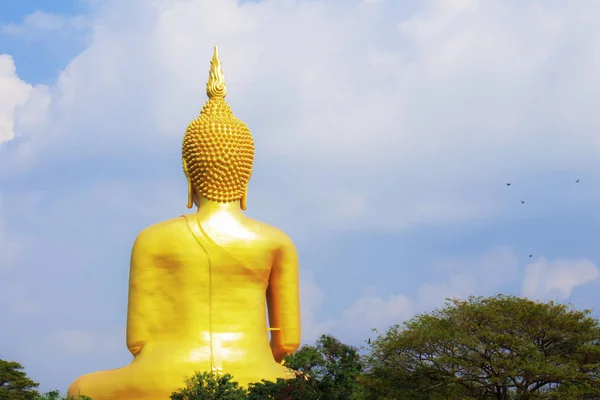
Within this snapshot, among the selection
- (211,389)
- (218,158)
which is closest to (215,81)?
(218,158)

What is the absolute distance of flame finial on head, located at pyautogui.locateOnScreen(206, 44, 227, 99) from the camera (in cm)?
1981

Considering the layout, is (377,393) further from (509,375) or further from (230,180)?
(230,180)

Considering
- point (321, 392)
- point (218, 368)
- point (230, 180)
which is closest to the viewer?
point (321, 392)

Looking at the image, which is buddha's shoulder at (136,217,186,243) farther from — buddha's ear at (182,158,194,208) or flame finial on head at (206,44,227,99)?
flame finial on head at (206,44,227,99)

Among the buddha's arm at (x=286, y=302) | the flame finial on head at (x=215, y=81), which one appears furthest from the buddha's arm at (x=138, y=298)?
the flame finial on head at (x=215, y=81)

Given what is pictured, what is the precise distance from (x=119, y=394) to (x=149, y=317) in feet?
5.05

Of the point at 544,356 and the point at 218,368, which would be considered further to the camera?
the point at 544,356

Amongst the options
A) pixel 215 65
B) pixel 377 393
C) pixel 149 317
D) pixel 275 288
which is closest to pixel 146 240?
pixel 149 317

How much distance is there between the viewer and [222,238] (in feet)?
59.6

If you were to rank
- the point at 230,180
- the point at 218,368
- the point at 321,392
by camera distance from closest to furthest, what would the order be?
1. the point at 321,392
2. the point at 218,368
3. the point at 230,180

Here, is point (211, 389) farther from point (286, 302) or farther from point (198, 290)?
point (286, 302)

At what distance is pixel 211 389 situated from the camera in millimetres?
16203

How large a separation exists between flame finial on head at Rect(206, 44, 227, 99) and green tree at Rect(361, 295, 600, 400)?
247 inches

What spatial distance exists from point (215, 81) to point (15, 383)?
14.0 meters
